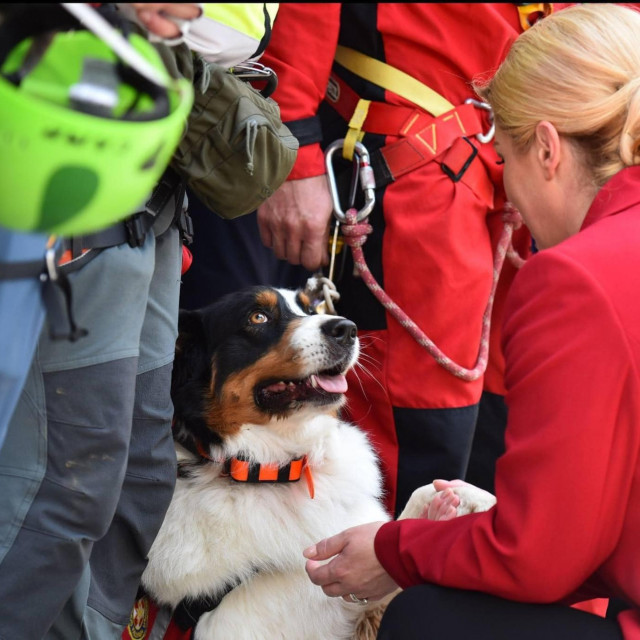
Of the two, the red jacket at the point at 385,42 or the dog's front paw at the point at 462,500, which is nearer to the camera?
the dog's front paw at the point at 462,500

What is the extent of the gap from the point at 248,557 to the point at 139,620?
0.36 m

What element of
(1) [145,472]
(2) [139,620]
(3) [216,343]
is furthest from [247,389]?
(2) [139,620]

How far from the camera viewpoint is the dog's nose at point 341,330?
271 centimetres

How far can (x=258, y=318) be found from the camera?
287 centimetres

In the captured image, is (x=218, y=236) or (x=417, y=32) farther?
(x=218, y=236)

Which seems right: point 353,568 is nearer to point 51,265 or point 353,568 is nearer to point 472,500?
point 472,500

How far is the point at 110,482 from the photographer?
1.87 metres

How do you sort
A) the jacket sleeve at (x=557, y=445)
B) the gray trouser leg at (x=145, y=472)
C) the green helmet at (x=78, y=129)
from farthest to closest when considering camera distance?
the gray trouser leg at (x=145, y=472) → the jacket sleeve at (x=557, y=445) → the green helmet at (x=78, y=129)

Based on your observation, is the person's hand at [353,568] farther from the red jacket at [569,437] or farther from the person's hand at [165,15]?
the person's hand at [165,15]

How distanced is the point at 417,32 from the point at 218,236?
1.03 m

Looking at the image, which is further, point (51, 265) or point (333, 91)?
point (333, 91)

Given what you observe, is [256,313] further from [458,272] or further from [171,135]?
[171,135]

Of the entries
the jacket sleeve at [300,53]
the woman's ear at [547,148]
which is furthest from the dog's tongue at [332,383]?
the woman's ear at [547,148]

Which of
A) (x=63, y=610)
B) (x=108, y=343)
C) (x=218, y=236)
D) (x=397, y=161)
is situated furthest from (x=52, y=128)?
(x=218, y=236)
